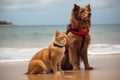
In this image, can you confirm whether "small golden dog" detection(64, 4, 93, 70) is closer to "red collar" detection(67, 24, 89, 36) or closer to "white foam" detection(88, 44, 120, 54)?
"red collar" detection(67, 24, 89, 36)

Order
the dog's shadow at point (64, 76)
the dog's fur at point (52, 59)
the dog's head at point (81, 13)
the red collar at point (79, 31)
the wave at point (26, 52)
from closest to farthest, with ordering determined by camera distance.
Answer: the dog's shadow at point (64, 76), the dog's fur at point (52, 59), the dog's head at point (81, 13), the red collar at point (79, 31), the wave at point (26, 52)

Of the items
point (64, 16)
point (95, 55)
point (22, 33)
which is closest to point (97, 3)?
point (64, 16)

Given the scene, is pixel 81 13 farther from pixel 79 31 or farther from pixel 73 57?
pixel 73 57

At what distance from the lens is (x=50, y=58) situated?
458 cm

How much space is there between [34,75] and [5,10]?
17.1 ft

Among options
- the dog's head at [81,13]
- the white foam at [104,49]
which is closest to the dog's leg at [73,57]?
the dog's head at [81,13]

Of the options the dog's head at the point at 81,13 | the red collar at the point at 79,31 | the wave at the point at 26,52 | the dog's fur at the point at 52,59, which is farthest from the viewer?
the wave at the point at 26,52

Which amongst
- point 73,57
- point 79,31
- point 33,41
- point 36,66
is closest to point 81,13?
point 79,31

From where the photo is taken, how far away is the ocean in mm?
7284

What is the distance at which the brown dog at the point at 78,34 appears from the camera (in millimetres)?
4723

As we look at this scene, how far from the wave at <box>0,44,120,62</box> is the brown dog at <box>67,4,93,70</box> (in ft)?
5.75

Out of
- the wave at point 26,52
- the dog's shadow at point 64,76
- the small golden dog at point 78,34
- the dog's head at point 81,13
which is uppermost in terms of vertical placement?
the dog's head at point 81,13

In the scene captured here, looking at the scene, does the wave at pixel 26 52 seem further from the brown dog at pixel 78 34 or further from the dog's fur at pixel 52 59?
the dog's fur at pixel 52 59

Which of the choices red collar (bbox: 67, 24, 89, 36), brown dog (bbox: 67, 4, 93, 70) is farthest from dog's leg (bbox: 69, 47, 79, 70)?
red collar (bbox: 67, 24, 89, 36)
